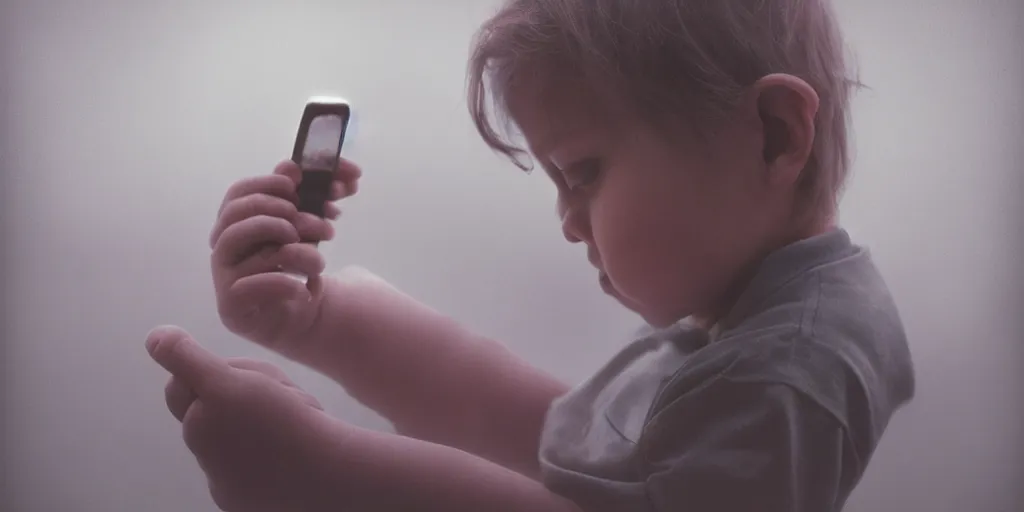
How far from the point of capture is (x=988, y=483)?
0.63m

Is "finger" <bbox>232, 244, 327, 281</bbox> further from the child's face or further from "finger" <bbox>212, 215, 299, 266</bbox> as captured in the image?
the child's face

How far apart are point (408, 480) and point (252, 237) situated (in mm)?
206

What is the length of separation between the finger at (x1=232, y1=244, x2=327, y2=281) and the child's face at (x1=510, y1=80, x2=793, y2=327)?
0.58ft

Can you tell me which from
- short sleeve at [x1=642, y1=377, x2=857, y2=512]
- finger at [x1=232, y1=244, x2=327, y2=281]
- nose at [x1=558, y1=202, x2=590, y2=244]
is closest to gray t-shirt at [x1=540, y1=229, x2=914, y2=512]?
short sleeve at [x1=642, y1=377, x2=857, y2=512]

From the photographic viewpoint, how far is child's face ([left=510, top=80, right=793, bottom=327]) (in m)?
0.46

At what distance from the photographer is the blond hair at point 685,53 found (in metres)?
0.45

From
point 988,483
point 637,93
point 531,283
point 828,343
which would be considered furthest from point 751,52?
point 988,483

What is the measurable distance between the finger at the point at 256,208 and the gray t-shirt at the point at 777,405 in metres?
0.25

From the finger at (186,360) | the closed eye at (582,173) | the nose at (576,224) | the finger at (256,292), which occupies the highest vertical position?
the closed eye at (582,173)

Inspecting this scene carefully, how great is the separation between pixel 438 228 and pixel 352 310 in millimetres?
→ 99

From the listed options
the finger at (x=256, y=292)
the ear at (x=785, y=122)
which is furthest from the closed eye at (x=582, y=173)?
the finger at (x=256, y=292)

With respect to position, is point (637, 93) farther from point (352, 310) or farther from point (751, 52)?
point (352, 310)

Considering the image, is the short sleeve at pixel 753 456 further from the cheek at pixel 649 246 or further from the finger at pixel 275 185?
the finger at pixel 275 185

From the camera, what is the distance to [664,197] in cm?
46
